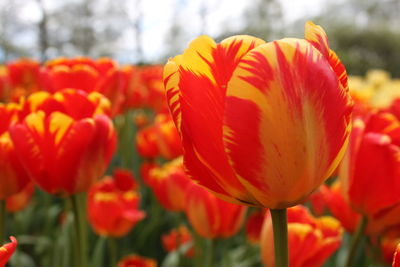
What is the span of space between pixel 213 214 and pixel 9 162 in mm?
399

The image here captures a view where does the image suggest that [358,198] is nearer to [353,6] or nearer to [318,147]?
[318,147]

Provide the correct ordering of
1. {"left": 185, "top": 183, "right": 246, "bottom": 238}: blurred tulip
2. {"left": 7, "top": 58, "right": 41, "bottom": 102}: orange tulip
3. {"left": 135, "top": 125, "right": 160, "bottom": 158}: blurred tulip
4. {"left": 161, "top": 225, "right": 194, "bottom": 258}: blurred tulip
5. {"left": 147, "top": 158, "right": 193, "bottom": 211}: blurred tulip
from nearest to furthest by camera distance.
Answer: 1. {"left": 185, "top": 183, "right": 246, "bottom": 238}: blurred tulip
2. {"left": 147, "top": 158, "right": 193, "bottom": 211}: blurred tulip
3. {"left": 161, "top": 225, "right": 194, "bottom": 258}: blurred tulip
4. {"left": 135, "top": 125, "right": 160, "bottom": 158}: blurred tulip
5. {"left": 7, "top": 58, "right": 41, "bottom": 102}: orange tulip

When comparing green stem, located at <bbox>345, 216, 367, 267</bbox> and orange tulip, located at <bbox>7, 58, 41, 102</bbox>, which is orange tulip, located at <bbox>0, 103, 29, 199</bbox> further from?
orange tulip, located at <bbox>7, 58, 41, 102</bbox>

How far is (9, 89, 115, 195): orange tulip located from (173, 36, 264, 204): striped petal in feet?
0.92

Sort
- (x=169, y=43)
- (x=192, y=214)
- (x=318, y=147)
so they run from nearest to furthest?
(x=318, y=147) → (x=192, y=214) → (x=169, y=43)

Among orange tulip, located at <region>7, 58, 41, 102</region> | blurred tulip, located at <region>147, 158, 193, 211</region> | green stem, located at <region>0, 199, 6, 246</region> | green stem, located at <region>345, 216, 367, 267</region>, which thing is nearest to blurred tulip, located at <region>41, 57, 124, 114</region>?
blurred tulip, located at <region>147, 158, 193, 211</region>

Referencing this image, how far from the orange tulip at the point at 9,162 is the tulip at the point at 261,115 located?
0.33m

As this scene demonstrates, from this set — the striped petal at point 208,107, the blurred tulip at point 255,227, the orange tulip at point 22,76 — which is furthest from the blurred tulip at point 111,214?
the orange tulip at point 22,76

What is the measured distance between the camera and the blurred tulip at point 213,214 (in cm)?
95

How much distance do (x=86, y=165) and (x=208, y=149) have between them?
31 centimetres

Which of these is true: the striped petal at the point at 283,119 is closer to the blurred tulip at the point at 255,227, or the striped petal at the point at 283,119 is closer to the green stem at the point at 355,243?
the green stem at the point at 355,243

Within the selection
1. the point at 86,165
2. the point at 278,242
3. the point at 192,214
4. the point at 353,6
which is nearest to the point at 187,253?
the point at 192,214

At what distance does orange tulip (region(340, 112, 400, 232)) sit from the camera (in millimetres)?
672

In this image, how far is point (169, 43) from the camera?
→ 26.4m
